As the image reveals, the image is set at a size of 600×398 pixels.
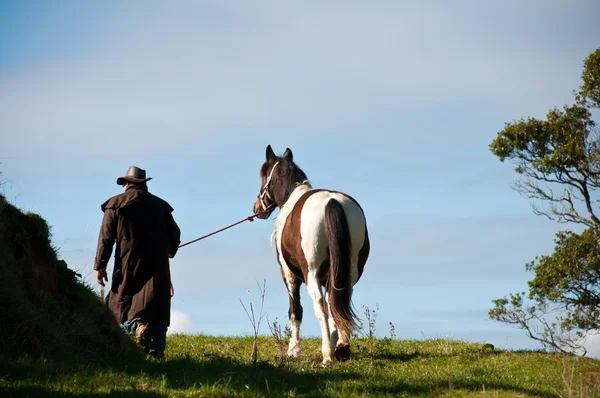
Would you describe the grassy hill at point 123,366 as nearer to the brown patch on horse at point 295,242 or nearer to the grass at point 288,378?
the grass at point 288,378

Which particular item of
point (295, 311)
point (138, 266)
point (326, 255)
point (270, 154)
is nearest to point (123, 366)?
point (138, 266)

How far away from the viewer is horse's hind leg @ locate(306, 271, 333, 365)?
9.70m

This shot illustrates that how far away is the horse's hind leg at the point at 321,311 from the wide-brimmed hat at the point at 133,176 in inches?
118

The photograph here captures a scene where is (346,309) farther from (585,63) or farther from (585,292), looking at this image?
(585,63)

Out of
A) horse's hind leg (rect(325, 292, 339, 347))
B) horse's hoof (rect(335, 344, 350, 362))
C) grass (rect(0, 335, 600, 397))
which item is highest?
horse's hind leg (rect(325, 292, 339, 347))

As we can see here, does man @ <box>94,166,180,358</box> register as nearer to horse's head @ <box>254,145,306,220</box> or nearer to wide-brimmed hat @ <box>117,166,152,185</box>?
wide-brimmed hat @ <box>117,166,152,185</box>

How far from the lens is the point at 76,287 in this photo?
930 cm

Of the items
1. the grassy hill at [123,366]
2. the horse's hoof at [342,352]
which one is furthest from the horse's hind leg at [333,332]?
the grassy hill at [123,366]

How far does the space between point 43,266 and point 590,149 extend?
49.2 ft

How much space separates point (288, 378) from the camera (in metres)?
7.20

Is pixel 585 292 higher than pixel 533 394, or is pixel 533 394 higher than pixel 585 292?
pixel 585 292

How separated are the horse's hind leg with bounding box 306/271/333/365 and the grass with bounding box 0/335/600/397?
0.78 ft

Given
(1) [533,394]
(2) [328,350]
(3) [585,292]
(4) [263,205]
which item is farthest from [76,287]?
(3) [585,292]

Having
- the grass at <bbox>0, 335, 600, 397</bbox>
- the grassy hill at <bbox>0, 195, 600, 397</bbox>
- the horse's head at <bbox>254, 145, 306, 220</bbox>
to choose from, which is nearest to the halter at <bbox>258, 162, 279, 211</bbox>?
the horse's head at <bbox>254, 145, 306, 220</bbox>
